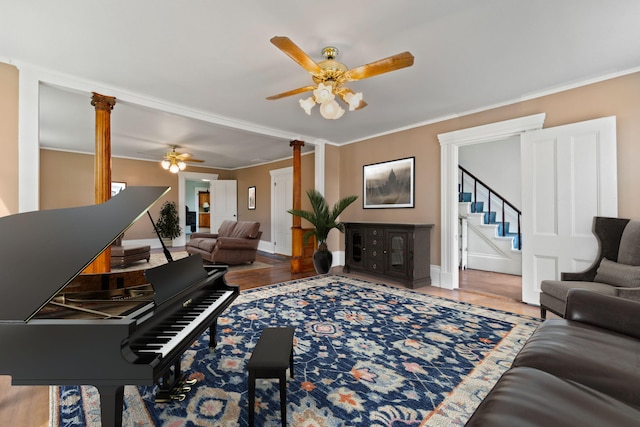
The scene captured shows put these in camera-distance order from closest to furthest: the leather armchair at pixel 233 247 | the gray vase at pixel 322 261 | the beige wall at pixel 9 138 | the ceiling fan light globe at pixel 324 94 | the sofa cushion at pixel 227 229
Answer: the ceiling fan light globe at pixel 324 94 < the beige wall at pixel 9 138 < the gray vase at pixel 322 261 < the leather armchair at pixel 233 247 < the sofa cushion at pixel 227 229

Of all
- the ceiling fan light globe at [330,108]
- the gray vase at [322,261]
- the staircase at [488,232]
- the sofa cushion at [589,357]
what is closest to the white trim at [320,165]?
the gray vase at [322,261]

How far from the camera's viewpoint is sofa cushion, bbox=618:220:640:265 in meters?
2.46

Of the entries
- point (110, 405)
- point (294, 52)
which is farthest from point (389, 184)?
point (110, 405)

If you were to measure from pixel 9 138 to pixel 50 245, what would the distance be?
8.29 feet

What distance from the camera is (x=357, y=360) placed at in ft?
6.86

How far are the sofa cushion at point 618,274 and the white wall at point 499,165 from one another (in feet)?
11.7

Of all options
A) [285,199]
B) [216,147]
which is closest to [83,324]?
[216,147]

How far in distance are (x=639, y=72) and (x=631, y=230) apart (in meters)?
1.63

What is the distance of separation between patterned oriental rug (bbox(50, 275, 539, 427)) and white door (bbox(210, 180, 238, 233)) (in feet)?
18.9

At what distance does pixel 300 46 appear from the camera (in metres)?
2.47

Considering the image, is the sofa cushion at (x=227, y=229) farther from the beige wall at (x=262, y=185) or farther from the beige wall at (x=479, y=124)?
the beige wall at (x=479, y=124)

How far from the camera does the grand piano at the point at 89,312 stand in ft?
3.33

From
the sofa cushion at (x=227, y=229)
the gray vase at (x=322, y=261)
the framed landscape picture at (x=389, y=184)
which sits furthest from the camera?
the sofa cushion at (x=227, y=229)

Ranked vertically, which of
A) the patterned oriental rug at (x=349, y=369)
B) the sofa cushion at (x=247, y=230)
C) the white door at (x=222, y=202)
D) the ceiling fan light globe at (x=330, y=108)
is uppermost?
the ceiling fan light globe at (x=330, y=108)
